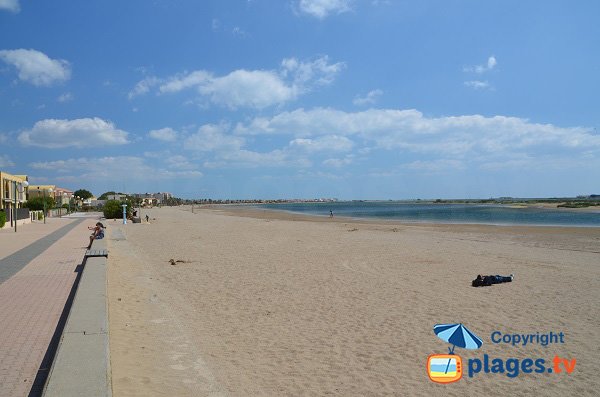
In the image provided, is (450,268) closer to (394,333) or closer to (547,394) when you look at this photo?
(394,333)

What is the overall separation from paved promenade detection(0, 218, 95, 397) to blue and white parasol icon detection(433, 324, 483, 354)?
457cm

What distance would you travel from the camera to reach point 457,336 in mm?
Result: 5875

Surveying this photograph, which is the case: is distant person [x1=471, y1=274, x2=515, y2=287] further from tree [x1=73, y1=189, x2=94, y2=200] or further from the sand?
tree [x1=73, y1=189, x2=94, y2=200]

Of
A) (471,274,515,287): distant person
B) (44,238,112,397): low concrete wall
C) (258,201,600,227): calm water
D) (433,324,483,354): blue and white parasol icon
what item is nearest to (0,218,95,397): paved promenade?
(44,238,112,397): low concrete wall

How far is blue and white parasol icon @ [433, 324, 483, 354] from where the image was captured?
560 cm

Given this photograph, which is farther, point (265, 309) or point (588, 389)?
point (265, 309)

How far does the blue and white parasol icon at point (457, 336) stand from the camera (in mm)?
5602

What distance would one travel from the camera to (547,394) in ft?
13.9

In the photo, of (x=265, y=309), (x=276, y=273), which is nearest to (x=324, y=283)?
(x=276, y=273)

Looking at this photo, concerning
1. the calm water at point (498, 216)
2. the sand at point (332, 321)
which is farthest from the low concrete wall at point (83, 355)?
the calm water at point (498, 216)

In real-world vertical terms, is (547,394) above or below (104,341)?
below

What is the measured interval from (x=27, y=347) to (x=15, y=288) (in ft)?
12.7

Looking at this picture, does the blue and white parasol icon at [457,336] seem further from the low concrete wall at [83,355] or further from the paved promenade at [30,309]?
the paved promenade at [30,309]

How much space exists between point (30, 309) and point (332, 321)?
451 cm
